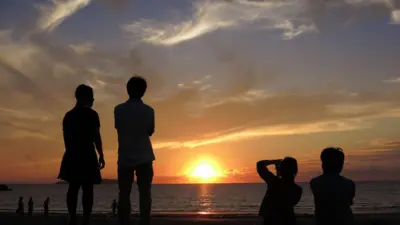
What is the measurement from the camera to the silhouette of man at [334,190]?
5629 millimetres

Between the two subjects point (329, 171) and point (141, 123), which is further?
point (141, 123)

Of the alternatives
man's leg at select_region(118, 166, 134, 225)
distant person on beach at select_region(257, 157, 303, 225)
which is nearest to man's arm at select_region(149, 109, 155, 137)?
man's leg at select_region(118, 166, 134, 225)

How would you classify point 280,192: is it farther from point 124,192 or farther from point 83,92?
point 83,92

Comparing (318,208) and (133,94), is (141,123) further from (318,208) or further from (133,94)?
(318,208)

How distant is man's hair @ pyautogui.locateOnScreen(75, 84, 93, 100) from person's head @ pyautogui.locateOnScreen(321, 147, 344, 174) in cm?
353

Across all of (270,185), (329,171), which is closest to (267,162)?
(270,185)

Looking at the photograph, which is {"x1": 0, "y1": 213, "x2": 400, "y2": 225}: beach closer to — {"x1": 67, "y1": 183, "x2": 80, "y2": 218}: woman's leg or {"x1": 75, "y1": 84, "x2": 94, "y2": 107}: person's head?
{"x1": 67, "y1": 183, "x2": 80, "y2": 218}: woman's leg

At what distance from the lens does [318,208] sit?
5.79 m

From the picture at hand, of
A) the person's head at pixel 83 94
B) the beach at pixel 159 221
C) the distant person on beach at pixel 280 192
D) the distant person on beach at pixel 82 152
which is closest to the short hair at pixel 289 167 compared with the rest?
the distant person on beach at pixel 280 192

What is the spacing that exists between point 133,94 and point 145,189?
1368 mm

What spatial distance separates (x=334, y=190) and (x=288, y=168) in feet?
1.81

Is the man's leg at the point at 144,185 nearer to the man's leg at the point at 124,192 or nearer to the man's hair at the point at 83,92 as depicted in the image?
the man's leg at the point at 124,192

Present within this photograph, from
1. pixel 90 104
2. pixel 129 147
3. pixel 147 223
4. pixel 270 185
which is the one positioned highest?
pixel 90 104

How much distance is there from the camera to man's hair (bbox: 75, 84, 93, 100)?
7414 mm
